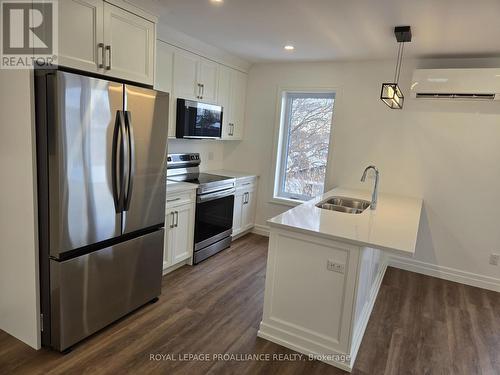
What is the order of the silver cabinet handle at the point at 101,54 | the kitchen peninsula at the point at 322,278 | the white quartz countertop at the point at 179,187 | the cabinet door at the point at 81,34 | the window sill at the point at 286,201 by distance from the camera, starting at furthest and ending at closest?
1. the window sill at the point at 286,201
2. the white quartz countertop at the point at 179,187
3. the silver cabinet handle at the point at 101,54
4. the kitchen peninsula at the point at 322,278
5. the cabinet door at the point at 81,34

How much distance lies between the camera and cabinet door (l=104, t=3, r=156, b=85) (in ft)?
7.75

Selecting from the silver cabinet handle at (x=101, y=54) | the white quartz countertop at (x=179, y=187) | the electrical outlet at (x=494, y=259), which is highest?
the silver cabinet handle at (x=101, y=54)

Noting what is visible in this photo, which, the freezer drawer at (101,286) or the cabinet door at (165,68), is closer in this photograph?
the freezer drawer at (101,286)

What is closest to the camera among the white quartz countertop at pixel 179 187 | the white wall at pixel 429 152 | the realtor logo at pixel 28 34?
the realtor logo at pixel 28 34

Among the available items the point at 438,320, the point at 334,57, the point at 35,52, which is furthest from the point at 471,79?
the point at 35,52

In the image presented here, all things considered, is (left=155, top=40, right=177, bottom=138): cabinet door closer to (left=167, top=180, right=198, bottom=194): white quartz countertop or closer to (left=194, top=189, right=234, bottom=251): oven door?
(left=167, top=180, right=198, bottom=194): white quartz countertop

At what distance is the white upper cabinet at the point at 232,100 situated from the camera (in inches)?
167

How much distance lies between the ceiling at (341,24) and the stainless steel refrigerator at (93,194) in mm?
883

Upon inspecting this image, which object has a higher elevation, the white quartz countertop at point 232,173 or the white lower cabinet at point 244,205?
the white quartz countertop at point 232,173

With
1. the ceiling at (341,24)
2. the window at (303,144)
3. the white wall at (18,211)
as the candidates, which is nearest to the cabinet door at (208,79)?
the ceiling at (341,24)

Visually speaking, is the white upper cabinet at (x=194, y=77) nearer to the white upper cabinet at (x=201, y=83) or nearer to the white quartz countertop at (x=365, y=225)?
the white upper cabinet at (x=201, y=83)

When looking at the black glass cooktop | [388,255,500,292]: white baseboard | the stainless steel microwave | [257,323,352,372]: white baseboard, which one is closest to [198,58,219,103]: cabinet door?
the stainless steel microwave

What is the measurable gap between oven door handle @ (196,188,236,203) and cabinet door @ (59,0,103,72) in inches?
63.4

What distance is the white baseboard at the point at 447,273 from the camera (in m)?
3.66
